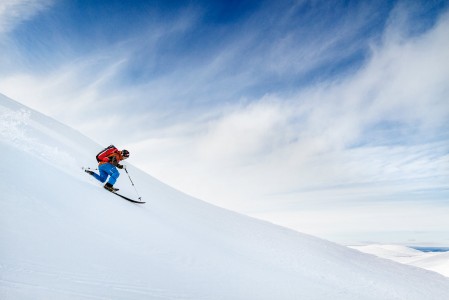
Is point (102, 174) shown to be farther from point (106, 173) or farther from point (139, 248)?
point (139, 248)

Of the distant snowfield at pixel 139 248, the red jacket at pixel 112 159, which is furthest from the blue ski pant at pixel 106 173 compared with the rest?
the distant snowfield at pixel 139 248

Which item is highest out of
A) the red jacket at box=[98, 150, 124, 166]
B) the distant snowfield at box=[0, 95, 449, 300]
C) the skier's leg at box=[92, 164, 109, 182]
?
the red jacket at box=[98, 150, 124, 166]

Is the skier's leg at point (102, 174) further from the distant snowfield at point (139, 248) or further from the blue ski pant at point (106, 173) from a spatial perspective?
the distant snowfield at point (139, 248)

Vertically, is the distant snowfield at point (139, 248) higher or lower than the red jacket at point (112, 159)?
lower

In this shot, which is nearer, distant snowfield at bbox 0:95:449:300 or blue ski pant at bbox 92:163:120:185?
distant snowfield at bbox 0:95:449:300

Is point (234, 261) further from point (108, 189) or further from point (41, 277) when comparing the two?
point (41, 277)

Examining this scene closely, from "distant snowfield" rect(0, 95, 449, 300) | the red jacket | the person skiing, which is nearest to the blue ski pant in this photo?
the person skiing

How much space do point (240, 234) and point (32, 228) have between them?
10.0 meters

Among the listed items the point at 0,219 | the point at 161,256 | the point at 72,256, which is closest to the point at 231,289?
the point at 161,256

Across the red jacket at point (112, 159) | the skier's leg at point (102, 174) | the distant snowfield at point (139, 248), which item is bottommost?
the distant snowfield at point (139, 248)

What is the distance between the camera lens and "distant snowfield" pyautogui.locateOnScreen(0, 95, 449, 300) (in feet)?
17.4

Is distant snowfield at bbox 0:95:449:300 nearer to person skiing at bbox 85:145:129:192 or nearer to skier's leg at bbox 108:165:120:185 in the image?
person skiing at bbox 85:145:129:192

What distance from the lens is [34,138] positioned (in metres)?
13.7

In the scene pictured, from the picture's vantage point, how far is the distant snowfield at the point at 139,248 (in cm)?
532
